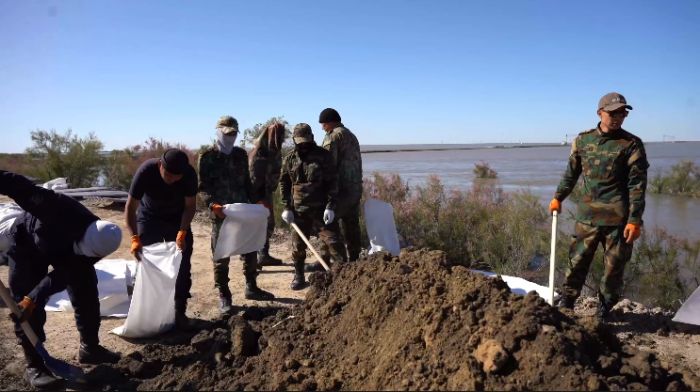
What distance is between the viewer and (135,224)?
13.4 feet

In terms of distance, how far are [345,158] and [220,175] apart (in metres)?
1.53

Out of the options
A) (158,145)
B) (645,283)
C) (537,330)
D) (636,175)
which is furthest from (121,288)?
(158,145)

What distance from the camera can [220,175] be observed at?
4773 millimetres

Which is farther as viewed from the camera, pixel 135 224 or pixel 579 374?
pixel 135 224

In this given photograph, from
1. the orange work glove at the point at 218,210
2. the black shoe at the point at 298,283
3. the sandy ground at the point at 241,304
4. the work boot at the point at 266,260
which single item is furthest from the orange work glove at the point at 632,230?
the work boot at the point at 266,260

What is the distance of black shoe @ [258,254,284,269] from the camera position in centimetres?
670

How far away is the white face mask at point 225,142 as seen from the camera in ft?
15.5

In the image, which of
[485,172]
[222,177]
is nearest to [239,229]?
[222,177]

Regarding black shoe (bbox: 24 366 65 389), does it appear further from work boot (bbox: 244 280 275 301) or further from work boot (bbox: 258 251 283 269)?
work boot (bbox: 258 251 283 269)

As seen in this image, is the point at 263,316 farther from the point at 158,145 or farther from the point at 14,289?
Result: the point at 158,145

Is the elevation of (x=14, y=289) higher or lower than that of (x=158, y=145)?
lower

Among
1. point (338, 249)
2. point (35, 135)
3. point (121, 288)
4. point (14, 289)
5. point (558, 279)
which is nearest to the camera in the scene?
point (14, 289)

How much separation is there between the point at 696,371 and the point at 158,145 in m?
15.3

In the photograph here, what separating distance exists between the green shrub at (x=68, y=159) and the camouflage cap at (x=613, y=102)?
589 inches
